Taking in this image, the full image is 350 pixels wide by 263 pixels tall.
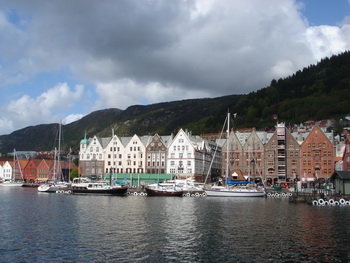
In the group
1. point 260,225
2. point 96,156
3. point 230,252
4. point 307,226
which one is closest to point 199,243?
point 230,252

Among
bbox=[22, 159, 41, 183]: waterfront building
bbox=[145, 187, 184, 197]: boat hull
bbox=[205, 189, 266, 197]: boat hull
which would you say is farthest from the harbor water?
bbox=[22, 159, 41, 183]: waterfront building

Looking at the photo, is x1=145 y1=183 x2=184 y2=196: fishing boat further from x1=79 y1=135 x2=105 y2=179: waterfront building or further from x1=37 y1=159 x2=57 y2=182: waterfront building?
x1=37 y1=159 x2=57 y2=182: waterfront building

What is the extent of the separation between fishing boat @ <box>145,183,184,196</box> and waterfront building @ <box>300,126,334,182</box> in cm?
4560

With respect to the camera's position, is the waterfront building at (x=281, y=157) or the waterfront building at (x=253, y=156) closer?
the waterfront building at (x=281, y=157)

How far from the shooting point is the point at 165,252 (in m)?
29.9

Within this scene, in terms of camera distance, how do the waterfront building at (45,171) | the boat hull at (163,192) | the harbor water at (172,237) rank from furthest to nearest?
the waterfront building at (45,171)
the boat hull at (163,192)
the harbor water at (172,237)

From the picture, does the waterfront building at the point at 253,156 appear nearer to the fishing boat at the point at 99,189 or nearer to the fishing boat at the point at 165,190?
the fishing boat at the point at 165,190

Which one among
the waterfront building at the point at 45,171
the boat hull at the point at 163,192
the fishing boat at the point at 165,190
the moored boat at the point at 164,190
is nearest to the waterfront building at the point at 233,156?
the fishing boat at the point at 165,190

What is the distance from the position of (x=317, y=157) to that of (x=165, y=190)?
173 feet

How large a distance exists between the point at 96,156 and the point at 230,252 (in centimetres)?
11686

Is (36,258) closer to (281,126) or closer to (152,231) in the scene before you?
(152,231)

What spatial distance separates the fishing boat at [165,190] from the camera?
95.4 metres

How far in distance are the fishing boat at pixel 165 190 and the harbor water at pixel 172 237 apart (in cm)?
4200

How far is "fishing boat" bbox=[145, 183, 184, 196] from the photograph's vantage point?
95.4 m
